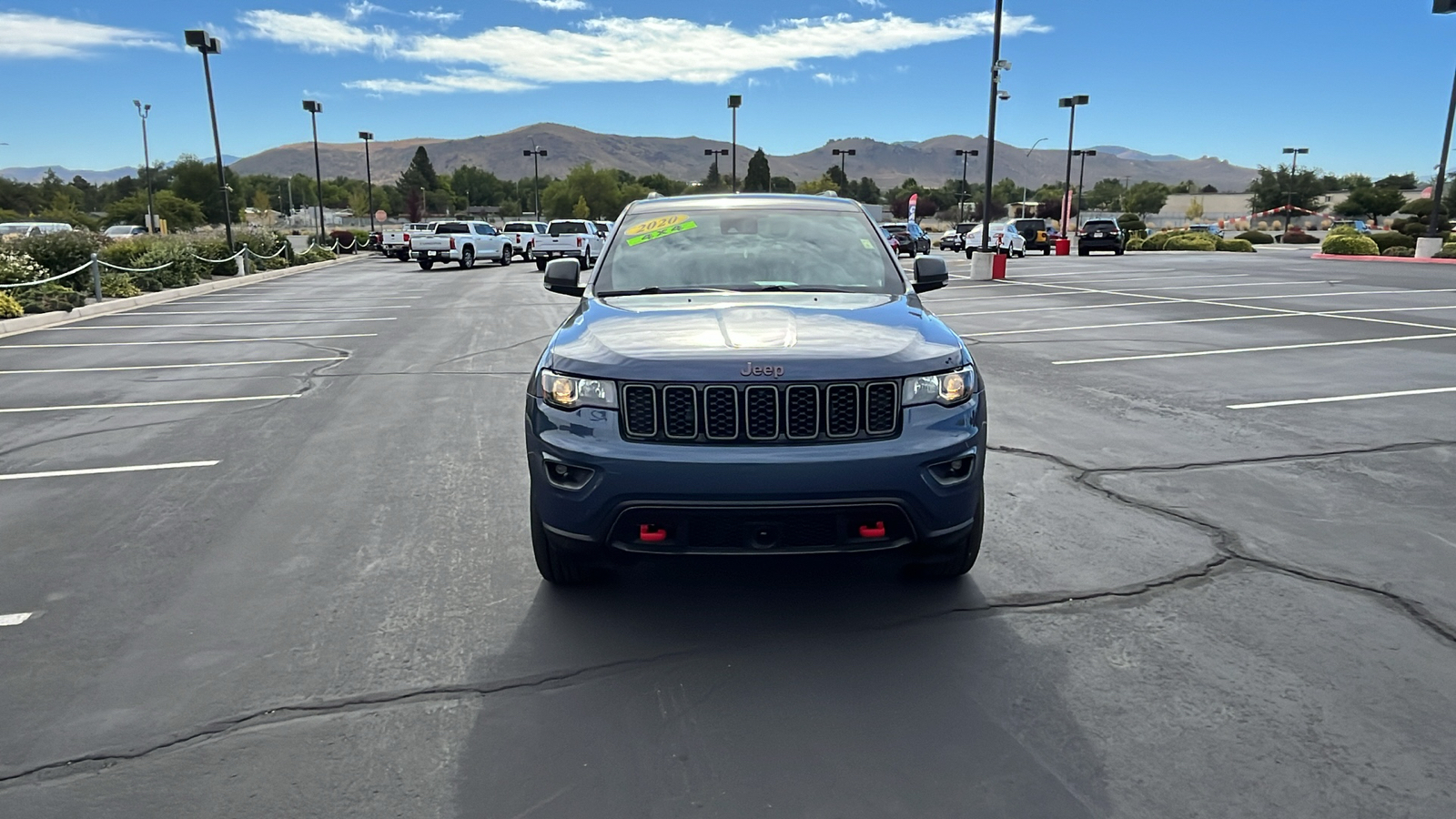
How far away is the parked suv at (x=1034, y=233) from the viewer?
40.5 m

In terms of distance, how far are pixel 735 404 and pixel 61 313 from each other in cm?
1780

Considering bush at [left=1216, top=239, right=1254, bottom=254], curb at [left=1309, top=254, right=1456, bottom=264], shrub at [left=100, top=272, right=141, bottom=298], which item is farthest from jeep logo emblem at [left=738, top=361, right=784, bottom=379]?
bush at [left=1216, top=239, right=1254, bottom=254]

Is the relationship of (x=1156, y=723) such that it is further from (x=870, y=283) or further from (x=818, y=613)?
(x=870, y=283)

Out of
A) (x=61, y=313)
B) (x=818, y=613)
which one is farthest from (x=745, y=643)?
(x=61, y=313)

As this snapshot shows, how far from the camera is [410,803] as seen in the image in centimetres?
281

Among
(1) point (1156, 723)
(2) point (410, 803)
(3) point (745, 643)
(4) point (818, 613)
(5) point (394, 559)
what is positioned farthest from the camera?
(5) point (394, 559)

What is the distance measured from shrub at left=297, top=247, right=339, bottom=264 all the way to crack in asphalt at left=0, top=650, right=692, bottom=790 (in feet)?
136

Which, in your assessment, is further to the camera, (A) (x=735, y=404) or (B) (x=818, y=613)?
(B) (x=818, y=613)

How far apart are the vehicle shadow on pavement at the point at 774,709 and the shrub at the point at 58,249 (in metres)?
21.7

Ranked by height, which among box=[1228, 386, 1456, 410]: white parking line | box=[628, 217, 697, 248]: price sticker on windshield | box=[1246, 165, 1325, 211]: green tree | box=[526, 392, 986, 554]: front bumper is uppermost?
box=[1246, 165, 1325, 211]: green tree

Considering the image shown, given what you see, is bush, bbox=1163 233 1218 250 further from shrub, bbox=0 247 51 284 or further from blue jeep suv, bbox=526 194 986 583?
blue jeep suv, bbox=526 194 986 583

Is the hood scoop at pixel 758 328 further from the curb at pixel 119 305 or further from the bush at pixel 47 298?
the bush at pixel 47 298

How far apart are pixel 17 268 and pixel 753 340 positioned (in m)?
20.2

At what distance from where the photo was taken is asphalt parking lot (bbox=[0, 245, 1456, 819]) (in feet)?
9.57
